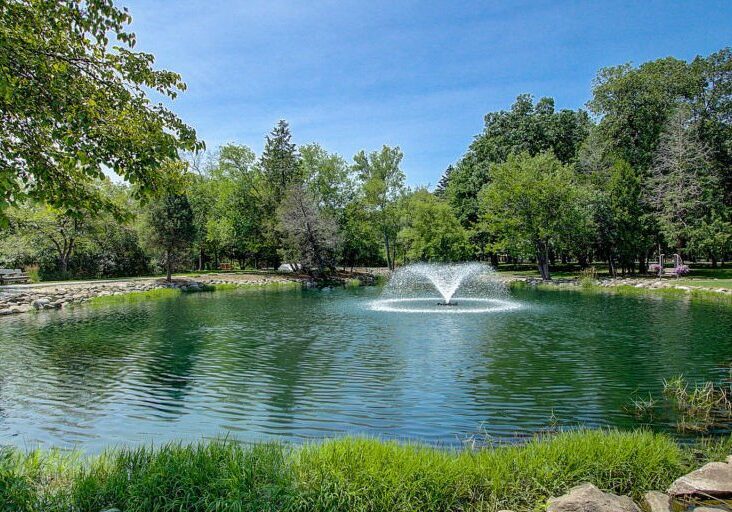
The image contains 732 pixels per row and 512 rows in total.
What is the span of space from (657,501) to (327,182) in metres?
59.4

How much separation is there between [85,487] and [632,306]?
27.8 metres

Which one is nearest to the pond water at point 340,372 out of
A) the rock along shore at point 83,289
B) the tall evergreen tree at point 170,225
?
the rock along shore at point 83,289

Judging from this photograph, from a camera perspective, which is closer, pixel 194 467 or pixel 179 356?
pixel 194 467

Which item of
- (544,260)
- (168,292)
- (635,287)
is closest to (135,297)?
(168,292)

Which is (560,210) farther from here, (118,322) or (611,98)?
(118,322)

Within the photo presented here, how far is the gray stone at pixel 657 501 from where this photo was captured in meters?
5.31

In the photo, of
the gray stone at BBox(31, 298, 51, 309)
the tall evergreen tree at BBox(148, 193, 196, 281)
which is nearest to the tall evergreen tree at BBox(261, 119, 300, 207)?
the tall evergreen tree at BBox(148, 193, 196, 281)

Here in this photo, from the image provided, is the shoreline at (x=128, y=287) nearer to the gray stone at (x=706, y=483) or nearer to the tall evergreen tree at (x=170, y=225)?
the tall evergreen tree at (x=170, y=225)

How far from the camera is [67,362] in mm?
14484

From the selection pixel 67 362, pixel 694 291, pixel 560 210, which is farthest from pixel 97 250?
pixel 694 291

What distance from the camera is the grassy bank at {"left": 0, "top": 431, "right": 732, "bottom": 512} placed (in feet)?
17.2

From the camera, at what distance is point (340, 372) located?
1288cm

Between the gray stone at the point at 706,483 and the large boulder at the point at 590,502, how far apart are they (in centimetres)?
80

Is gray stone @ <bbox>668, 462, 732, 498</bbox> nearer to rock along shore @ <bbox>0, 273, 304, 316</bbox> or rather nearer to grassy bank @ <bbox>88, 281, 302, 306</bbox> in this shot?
rock along shore @ <bbox>0, 273, 304, 316</bbox>
